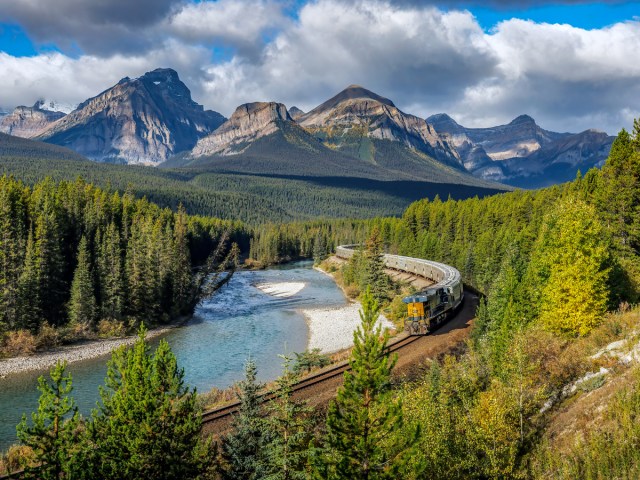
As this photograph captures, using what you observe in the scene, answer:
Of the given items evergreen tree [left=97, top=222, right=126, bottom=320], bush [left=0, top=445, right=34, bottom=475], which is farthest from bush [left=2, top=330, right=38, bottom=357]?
bush [left=0, top=445, right=34, bottom=475]

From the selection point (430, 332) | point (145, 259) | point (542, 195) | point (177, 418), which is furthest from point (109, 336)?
point (542, 195)

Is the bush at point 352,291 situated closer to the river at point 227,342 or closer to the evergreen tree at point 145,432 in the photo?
the river at point 227,342

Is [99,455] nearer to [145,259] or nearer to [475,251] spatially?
[145,259]

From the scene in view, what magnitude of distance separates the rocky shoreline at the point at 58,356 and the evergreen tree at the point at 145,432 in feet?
92.0

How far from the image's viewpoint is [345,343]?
53438mm

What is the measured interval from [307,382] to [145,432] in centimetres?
1821

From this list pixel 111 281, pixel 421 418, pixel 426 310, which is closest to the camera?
A: pixel 421 418

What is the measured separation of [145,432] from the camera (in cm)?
1748

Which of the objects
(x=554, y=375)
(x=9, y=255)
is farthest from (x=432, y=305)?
(x=9, y=255)

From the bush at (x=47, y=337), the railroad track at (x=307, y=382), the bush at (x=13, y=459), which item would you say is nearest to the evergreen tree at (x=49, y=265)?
the bush at (x=47, y=337)

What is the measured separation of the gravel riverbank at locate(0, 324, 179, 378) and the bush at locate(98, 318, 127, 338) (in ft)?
4.54

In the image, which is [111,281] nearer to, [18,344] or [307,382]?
[18,344]

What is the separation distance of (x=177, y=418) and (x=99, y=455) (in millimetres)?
3018

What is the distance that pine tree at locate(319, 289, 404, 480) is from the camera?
48.7 ft
